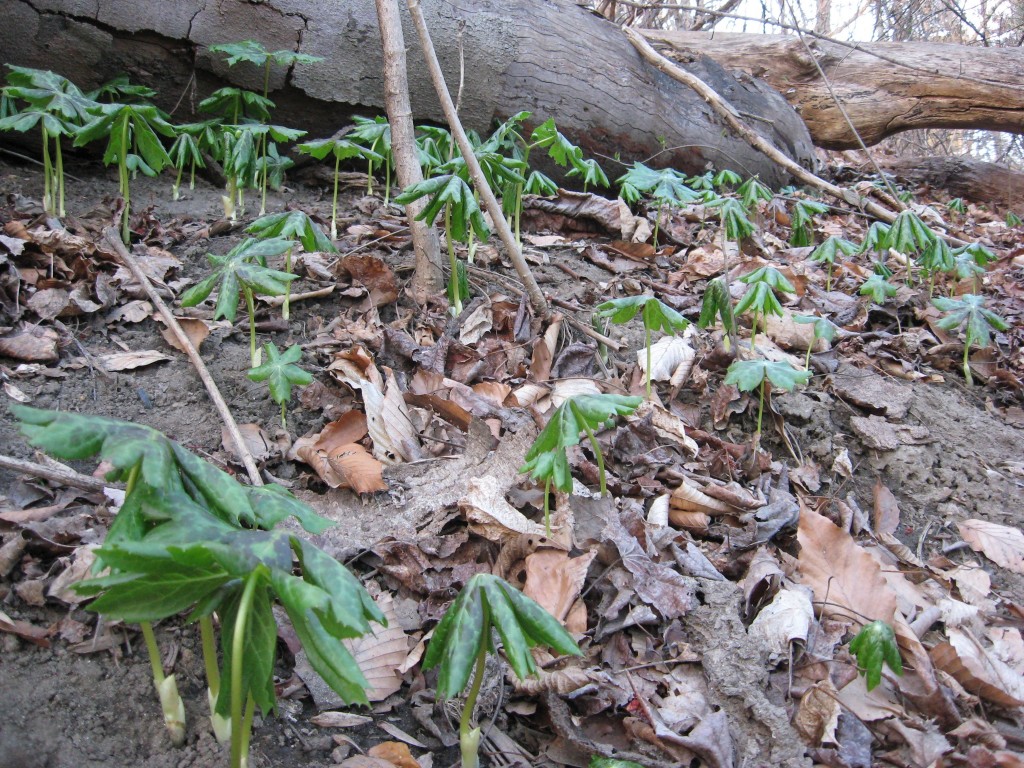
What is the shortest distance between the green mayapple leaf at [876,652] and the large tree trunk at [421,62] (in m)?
2.65

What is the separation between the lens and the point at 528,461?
162 cm

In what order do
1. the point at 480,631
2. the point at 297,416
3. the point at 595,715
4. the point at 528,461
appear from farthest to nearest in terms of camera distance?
the point at 297,416 < the point at 528,461 < the point at 595,715 < the point at 480,631

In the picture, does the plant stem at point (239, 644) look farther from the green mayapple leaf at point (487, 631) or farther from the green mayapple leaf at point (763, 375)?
the green mayapple leaf at point (763, 375)

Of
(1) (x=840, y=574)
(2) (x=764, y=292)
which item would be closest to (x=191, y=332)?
(2) (x=764, y=292)

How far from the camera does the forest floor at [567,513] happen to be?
1.33m

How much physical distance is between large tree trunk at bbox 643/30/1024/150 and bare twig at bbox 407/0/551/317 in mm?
3705

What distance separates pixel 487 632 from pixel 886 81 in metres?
6.12

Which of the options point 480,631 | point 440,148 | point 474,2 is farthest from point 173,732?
point 474,2

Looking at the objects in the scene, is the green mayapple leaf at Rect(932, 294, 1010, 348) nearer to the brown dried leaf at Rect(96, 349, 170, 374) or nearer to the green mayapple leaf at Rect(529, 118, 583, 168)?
the green mayapple leaf at Rect(529, 118, 583, 168)

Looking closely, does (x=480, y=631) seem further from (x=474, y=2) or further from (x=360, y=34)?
(x=474, y=2)

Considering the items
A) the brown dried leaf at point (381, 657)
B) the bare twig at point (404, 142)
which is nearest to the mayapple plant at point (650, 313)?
the bare twig at point (404, 142)

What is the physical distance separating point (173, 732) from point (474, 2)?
3.70 metres

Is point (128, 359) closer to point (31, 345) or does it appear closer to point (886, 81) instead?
point (31, 345)

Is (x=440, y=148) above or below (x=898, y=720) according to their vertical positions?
above
